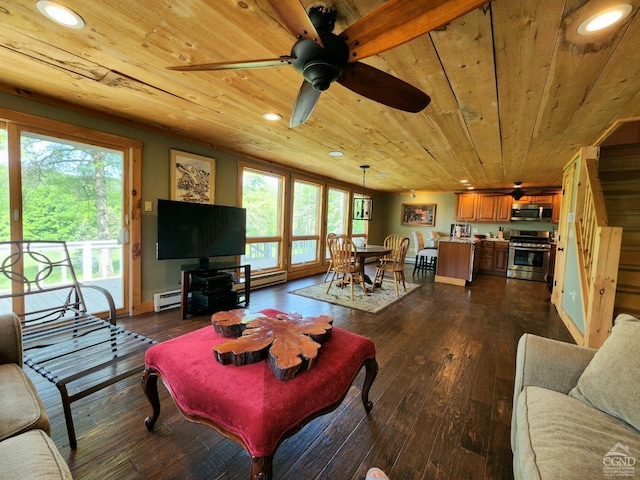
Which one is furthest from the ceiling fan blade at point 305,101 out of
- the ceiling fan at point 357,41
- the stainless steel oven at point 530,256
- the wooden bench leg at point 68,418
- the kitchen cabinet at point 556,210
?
the kitchen cabinet at point 556,210

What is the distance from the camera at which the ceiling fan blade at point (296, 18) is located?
998 millimetres

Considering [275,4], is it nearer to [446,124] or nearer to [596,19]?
[596,19]

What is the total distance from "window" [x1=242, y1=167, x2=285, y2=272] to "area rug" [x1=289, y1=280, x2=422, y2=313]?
90 centimetres

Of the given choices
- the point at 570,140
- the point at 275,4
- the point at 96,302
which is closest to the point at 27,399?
the point at 275,4

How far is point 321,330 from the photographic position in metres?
1.54

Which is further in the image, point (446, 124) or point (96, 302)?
point (96, 302)

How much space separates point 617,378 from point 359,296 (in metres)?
3.30

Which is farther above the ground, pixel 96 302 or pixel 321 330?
pixel 321 330

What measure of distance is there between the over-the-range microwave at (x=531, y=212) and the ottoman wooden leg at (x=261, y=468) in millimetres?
7903

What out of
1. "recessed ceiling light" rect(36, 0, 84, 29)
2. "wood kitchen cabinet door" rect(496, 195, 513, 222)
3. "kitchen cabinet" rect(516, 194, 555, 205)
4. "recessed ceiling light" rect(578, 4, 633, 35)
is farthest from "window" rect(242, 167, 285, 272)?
"kitchen cabinet" rect(516, 194, 555, 205)

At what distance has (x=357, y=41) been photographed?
1.15m

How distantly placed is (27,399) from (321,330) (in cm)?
127

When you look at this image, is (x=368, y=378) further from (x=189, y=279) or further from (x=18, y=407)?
(x=189, y=279)

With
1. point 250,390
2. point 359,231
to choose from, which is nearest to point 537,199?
point 359,231
